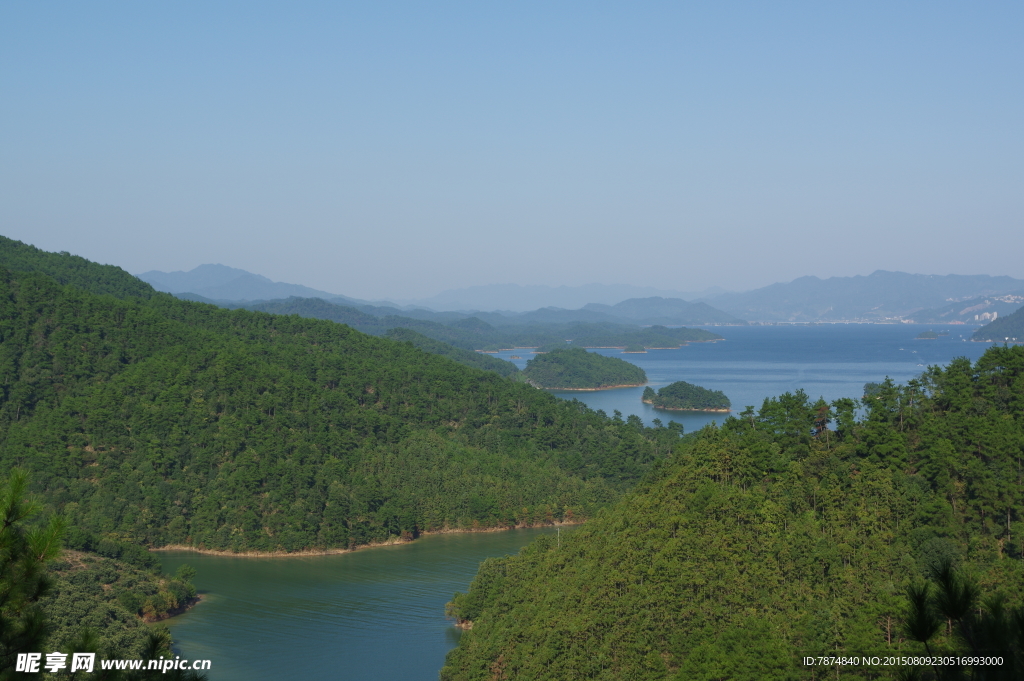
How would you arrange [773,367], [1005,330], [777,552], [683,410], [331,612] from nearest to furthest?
[777,552]
[331,612]
[683,410]
[773,367]
[1005,330]

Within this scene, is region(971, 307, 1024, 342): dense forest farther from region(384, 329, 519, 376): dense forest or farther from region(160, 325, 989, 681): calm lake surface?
region(160, 325, 989, 681): calm lake surface

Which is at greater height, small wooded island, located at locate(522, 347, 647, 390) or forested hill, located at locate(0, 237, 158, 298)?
forested hill, located at locate(0, 237, 158, 298)

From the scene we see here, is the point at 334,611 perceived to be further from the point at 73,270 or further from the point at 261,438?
the point at 73,270

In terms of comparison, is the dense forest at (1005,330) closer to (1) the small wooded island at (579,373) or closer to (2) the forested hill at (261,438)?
(1) the small wooded island at (579,373)

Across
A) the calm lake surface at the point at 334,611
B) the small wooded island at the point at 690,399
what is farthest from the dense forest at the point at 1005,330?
the calm lake surface at the point at 334,611

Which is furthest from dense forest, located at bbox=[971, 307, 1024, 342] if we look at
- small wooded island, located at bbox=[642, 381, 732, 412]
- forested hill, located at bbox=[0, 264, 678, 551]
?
forested hill, located at bbox=[0, 264, 678, 551]

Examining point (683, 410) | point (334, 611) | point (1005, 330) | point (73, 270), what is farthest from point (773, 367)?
point (334, 611)
